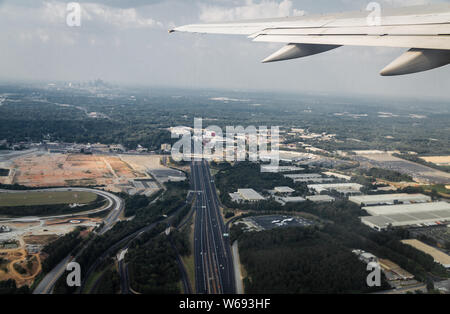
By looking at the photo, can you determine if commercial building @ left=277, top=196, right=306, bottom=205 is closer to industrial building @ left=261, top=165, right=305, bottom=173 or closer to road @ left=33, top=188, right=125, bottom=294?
industrial building @ left=261, top=165, right=305, bottom=173

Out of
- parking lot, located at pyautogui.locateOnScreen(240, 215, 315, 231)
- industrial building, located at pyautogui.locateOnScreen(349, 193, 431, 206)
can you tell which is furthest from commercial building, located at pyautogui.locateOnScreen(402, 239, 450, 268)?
industrial building, located at pyautogui.locateOnScreen(349, 193, 431, 206)

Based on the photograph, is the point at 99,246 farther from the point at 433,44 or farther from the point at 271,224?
the point at 433,44

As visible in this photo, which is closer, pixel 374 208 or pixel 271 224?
pixel 271 224

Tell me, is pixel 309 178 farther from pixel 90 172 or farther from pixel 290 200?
pixel 90 172

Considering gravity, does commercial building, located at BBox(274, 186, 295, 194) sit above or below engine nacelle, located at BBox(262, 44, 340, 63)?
below

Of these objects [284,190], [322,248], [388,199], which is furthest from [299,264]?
[388,199]
